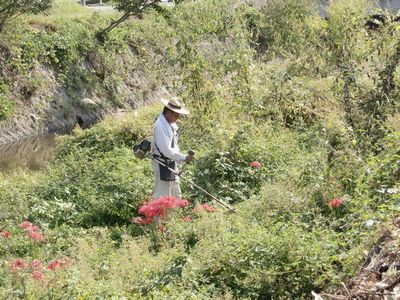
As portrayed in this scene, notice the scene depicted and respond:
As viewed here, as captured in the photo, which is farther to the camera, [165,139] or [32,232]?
[165,139]

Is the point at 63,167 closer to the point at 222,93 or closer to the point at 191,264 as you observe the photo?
the point at 222,93

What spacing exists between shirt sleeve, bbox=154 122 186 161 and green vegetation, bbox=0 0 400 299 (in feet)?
2.41

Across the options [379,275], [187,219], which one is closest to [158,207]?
[187,219]

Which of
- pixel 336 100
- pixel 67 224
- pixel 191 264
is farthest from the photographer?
pixel 336 100

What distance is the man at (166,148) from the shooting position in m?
8.42

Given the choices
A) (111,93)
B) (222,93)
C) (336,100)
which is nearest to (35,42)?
(111,93)

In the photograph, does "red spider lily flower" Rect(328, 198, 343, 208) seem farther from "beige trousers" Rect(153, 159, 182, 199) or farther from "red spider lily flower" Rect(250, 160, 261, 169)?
"red spider lily flower" Rect(250, 160, 261, 169)

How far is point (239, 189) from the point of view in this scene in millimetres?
9711

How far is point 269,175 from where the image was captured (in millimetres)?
9852

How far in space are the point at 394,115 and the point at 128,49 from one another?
50.8 feet

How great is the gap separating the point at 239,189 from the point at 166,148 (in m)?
1.79

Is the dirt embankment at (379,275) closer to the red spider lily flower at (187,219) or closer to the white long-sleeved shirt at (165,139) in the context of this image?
the red spider lily flower at (187,219)

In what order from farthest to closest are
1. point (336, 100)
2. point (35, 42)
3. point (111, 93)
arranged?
1. point (111, 93)
2. point (35, 42)
3. point (336, 100)

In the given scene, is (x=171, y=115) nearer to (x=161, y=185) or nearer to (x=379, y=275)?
(x=161, y=185)
